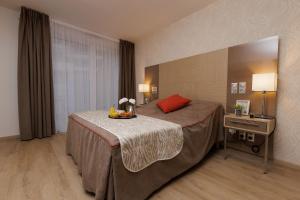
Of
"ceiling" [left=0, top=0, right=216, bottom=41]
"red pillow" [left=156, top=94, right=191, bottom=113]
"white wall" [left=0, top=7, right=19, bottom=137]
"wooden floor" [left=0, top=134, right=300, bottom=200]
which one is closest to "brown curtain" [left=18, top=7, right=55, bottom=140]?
"white wall" [left=0, top=7, right=19, bottom=137]

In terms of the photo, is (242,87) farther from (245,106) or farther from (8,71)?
(8,71)

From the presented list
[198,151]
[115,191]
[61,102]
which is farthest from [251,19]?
[61,102]

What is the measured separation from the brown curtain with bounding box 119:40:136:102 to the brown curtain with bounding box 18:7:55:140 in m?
1.81

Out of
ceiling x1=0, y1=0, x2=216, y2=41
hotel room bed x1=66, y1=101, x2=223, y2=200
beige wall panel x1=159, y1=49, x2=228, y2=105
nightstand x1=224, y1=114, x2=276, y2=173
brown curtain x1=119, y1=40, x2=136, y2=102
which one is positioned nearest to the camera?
hotel room bed x1=66, y1=101, x2=223, y2=200

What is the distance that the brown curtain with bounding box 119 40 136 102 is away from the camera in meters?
4.50

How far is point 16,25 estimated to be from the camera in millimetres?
3027

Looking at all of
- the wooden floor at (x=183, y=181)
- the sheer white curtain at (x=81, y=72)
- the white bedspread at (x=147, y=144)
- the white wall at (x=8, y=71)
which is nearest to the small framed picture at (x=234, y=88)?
the wooden floor at (x=183, y=181)

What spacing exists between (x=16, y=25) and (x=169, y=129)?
144 inches

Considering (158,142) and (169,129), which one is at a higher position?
(169,129)

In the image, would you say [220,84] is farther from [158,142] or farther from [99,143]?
[99,143]

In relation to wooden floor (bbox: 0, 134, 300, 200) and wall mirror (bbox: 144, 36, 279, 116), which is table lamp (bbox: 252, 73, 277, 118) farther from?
wooden floor (bbox: 0, 134, 300, 200)

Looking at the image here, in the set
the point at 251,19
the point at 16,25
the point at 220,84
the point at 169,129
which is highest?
the point at 16,25

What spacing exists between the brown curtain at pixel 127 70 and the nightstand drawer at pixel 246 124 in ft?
10.2

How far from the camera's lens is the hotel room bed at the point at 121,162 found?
118 cm
